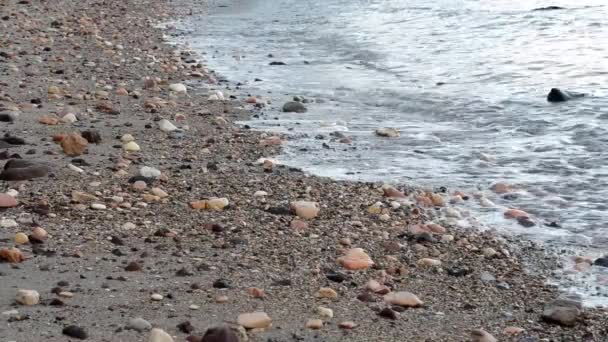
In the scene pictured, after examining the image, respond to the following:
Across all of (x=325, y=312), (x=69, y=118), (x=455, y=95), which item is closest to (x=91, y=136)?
(x=69, y=118)

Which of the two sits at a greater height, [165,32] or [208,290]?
[208,290]

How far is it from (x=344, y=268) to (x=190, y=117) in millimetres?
4267

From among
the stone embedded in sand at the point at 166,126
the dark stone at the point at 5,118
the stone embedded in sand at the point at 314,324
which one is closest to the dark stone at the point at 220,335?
the stone embedded in sand at the point at 314,324

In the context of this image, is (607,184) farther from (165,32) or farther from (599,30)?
(165,32)

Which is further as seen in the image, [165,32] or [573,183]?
[165,32]

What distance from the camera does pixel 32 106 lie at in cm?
816

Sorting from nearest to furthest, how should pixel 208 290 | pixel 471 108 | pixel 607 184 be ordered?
pixel 208 290 → pixel 607 184 → pixel 471 108

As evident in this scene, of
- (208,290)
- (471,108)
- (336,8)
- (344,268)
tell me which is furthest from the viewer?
(336,8)

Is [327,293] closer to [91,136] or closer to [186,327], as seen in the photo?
[186,327]

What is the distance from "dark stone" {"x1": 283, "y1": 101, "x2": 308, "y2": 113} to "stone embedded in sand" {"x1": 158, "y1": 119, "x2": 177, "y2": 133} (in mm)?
1721

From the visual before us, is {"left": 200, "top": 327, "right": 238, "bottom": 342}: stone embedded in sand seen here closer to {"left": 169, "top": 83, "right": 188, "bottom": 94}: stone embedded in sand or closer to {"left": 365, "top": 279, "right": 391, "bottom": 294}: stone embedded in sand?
{"left": 365, "top": 279, "right": 391, "bottom": 294}: stone embedded in sand

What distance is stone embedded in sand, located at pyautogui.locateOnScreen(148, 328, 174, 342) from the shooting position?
345 centimetres

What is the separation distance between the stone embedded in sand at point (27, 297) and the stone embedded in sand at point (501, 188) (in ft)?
11.9

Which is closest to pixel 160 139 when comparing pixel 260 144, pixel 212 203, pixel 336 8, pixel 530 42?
pixel 260 144
